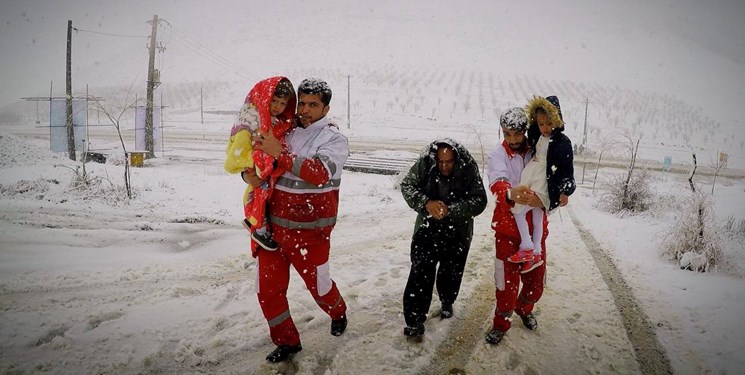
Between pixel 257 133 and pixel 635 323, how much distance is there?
3600 mm

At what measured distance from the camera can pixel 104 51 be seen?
78.9 metres

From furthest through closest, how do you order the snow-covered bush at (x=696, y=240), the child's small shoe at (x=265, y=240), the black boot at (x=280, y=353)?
the snow-covered bush at (x=696, y=240), the black boot at (x=280, y=353), the child's small shoe at (x=265, y=240)

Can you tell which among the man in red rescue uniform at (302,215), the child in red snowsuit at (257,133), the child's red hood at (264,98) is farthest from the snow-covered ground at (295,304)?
the child's red hood at (264,98)

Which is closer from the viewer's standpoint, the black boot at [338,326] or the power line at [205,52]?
the black boot at [338,326]

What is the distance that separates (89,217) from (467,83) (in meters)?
44.6

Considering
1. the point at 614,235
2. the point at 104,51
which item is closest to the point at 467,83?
the point at 614,235

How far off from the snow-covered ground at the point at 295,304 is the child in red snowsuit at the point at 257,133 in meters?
1.01

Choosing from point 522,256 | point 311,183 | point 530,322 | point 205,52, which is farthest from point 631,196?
point 205,52

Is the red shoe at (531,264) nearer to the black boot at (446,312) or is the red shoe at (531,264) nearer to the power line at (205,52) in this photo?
the black boot at (446,312)

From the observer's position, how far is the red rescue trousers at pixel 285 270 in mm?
2535

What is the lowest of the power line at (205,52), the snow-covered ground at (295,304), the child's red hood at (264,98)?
the snow-covered ground at (295,304)

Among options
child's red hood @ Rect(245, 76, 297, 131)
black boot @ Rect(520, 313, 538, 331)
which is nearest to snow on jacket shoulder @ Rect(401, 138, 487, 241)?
black boot @ Rect(520, 313, 538, 331)

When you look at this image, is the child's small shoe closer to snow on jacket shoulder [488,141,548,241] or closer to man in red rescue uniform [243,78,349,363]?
man in red rescue uniform [243,78,349,363]

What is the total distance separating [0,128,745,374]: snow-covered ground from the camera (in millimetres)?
2711
